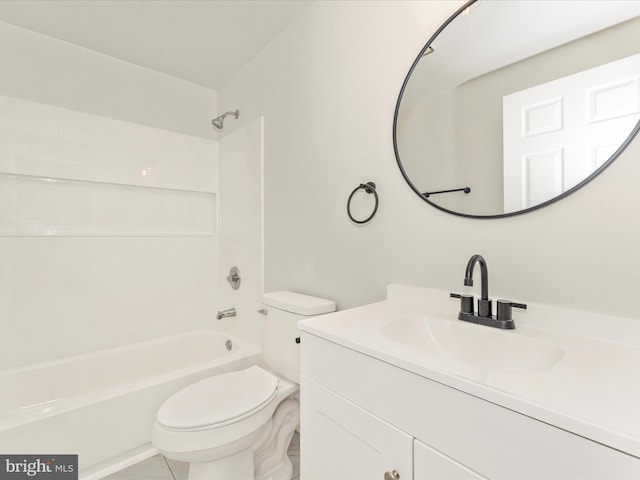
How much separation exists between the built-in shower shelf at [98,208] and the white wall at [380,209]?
85cm

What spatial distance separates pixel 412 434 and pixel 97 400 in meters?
1.52

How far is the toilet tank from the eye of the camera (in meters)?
1.41

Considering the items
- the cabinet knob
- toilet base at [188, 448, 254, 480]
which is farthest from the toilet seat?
the cabinet knob

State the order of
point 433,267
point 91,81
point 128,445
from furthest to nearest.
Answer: point 91,81, point 128,445, point 433,267

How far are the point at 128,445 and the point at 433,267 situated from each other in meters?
1.70

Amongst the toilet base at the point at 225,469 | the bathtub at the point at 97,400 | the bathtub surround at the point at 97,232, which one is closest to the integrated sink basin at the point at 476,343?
the toilet base at the point at 225,469

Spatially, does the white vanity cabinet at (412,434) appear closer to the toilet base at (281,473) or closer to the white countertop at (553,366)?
the white countertop at (553,366)

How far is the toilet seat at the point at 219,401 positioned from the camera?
1.14 m

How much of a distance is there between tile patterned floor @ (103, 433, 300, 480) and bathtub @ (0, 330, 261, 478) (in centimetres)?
4

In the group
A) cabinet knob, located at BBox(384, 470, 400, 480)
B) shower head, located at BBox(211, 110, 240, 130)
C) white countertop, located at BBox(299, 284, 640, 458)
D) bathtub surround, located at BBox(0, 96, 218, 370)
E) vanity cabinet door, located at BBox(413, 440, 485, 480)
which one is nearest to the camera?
white countertop, located at BBox(299, 284, 640, 458)

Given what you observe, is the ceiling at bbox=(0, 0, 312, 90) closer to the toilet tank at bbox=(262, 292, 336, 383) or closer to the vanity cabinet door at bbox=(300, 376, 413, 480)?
the toilet tank at bbox=(262, 292, 336, 383)

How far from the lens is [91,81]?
2018mm

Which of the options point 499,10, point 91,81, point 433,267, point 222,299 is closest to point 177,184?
point 91,81

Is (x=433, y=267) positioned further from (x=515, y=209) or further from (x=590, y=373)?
(x=590, y=373)
